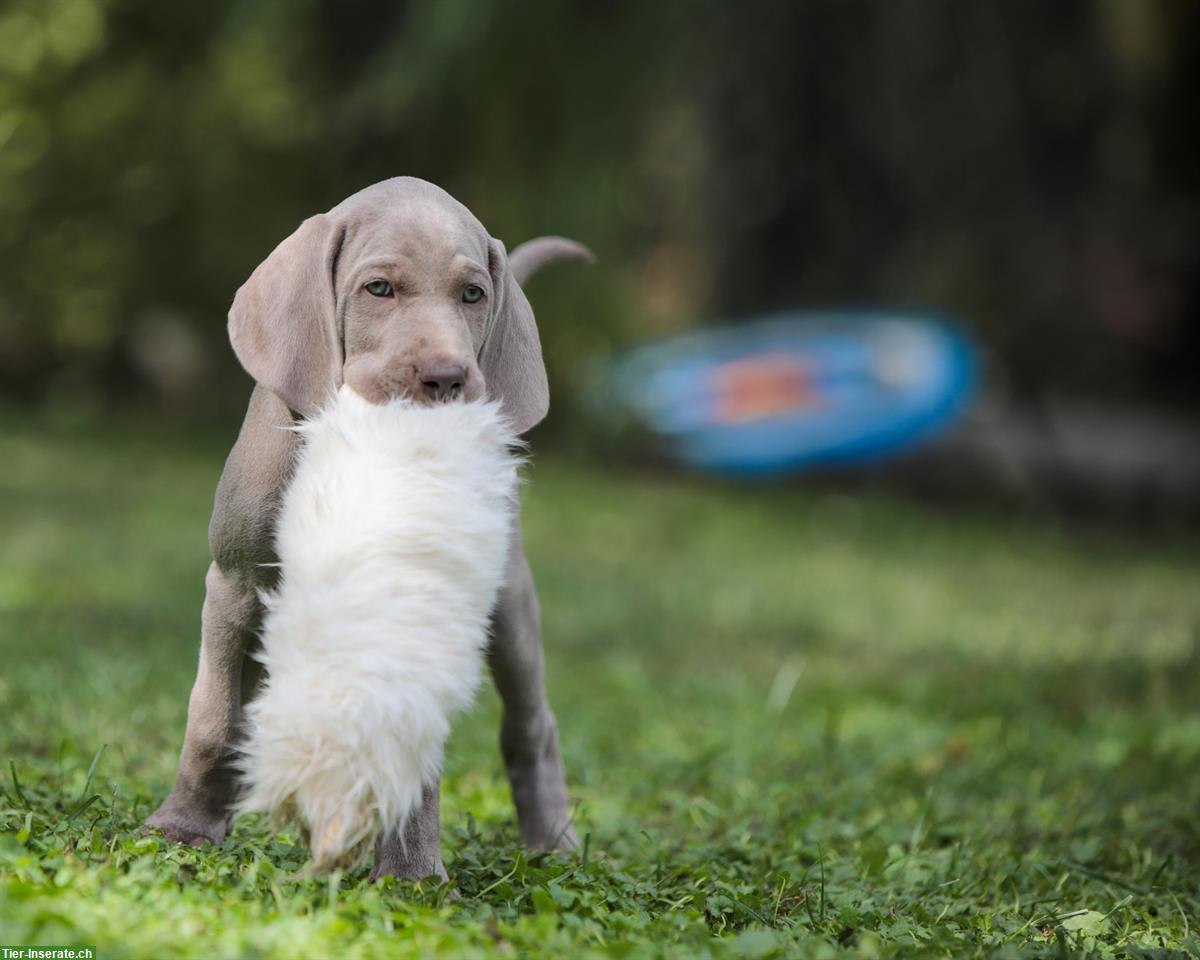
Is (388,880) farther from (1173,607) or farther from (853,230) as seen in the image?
(853,230)

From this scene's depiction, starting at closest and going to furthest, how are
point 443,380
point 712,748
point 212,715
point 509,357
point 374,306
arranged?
point 443,380, point 374,306, point 212,715, point 509,357, point 712,748

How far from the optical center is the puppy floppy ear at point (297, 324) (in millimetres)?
2818

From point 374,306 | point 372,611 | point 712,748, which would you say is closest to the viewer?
point 372,611

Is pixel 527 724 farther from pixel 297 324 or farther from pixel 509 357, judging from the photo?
pixel 297 324

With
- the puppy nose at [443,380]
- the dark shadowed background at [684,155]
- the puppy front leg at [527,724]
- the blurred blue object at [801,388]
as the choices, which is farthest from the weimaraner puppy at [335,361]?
the blurred blue object at [801,388]

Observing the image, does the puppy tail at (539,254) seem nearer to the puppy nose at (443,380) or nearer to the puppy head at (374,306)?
the puppy head at (374,306)

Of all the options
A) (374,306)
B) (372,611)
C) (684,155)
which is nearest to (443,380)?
(374,306)

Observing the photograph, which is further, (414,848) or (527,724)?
(527,724)

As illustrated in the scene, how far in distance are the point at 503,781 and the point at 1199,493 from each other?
8.11m

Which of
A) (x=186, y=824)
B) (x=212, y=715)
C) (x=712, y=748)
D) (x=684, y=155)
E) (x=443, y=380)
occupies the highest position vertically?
(x=684, y=155)

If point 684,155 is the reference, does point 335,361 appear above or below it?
below

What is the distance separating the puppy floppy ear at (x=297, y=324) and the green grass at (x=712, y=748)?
0.76 m

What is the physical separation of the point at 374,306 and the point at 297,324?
0.16 m

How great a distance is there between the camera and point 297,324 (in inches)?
112
